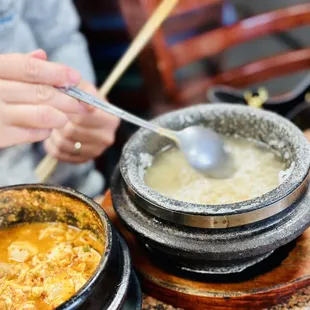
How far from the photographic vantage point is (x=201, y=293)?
4.06 ft

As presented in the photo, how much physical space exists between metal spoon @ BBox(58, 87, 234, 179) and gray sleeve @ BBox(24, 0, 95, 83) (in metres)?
0.70

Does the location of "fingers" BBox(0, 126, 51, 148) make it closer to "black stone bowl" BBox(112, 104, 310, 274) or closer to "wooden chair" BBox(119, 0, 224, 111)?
"black stone bowl" BBox(112, 104, 310, 274)

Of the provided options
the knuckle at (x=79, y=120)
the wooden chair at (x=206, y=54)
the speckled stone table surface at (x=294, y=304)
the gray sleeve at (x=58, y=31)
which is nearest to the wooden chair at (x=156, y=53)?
the wooden chair at (x=206, y=54)

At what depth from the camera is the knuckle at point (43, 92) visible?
1.36 meters

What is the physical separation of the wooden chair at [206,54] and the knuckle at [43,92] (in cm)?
91

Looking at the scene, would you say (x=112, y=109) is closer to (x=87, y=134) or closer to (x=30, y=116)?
(x=30, y=116)

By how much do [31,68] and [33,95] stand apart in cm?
8

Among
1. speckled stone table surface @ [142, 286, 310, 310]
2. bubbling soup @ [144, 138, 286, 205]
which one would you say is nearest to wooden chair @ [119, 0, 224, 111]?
bubbling soup @ [144, 138, 286, 205]

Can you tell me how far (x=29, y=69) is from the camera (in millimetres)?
1316

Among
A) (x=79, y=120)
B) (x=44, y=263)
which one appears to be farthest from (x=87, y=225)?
(x=79, y=120)

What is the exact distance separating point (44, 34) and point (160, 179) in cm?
98

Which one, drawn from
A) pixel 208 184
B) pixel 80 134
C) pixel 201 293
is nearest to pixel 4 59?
pixel 80 134

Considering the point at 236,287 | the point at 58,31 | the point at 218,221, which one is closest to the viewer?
the point at 218,221

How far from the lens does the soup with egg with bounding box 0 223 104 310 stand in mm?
1102
